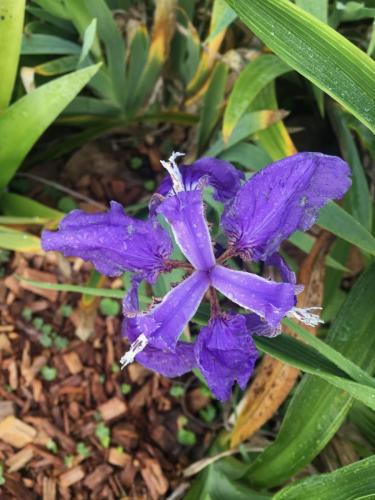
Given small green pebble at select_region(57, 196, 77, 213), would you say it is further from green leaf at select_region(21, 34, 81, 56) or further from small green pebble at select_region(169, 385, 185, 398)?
small green pebble at select_region(169, 385, 185, 398)

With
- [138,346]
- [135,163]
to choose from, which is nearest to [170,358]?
[138,346]

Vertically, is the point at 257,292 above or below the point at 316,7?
below

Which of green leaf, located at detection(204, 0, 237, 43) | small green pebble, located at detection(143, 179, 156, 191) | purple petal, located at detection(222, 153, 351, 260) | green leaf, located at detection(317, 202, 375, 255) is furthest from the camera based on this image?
small green pebble, located at detection(143, 179, 156, 191)

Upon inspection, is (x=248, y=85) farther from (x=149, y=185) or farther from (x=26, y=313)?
(x=26, y=313)

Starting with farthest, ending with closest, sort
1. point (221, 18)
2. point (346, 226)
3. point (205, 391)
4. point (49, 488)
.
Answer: point (205, 391), point (49, 488), point (221, 18), point (346, 226)

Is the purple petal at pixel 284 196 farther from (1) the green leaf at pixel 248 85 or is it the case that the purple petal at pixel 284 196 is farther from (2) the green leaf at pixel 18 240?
(2) the green leaf at pixel 18 240

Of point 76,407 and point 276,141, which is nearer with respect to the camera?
point 276,141

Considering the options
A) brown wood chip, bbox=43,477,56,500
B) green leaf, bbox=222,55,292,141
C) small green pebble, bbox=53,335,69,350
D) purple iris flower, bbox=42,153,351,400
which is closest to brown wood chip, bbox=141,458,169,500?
brown wood chip, bbox=43,477,56,500
